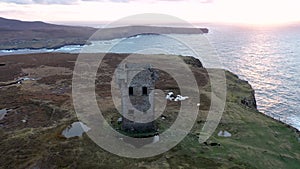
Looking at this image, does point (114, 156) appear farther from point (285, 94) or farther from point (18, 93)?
point (285, 94)

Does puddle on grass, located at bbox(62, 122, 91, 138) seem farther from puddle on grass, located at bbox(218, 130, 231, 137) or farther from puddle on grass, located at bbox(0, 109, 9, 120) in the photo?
puddle on grass, located at bbox(218, 130, 231, 137)

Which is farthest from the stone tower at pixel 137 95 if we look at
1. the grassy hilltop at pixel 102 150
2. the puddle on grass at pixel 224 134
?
the puddle on grass at pixel 224 134

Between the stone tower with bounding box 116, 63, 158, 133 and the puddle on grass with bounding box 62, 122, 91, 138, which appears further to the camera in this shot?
the puddle on grass with bounding box 62, 122, 91, 138

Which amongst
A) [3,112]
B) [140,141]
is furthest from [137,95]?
[3,112]

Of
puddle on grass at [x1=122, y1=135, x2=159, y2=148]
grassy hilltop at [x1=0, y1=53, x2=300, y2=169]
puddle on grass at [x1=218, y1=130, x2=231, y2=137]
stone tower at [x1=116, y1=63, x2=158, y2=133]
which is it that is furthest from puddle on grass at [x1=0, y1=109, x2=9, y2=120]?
puddle on grass at [x1=218, y1=130, x2=231, y2=137]

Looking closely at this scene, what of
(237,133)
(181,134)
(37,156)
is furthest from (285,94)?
(37,156)

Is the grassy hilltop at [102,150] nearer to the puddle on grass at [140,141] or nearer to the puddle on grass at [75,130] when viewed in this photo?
the puddle on grass at [75,130]
